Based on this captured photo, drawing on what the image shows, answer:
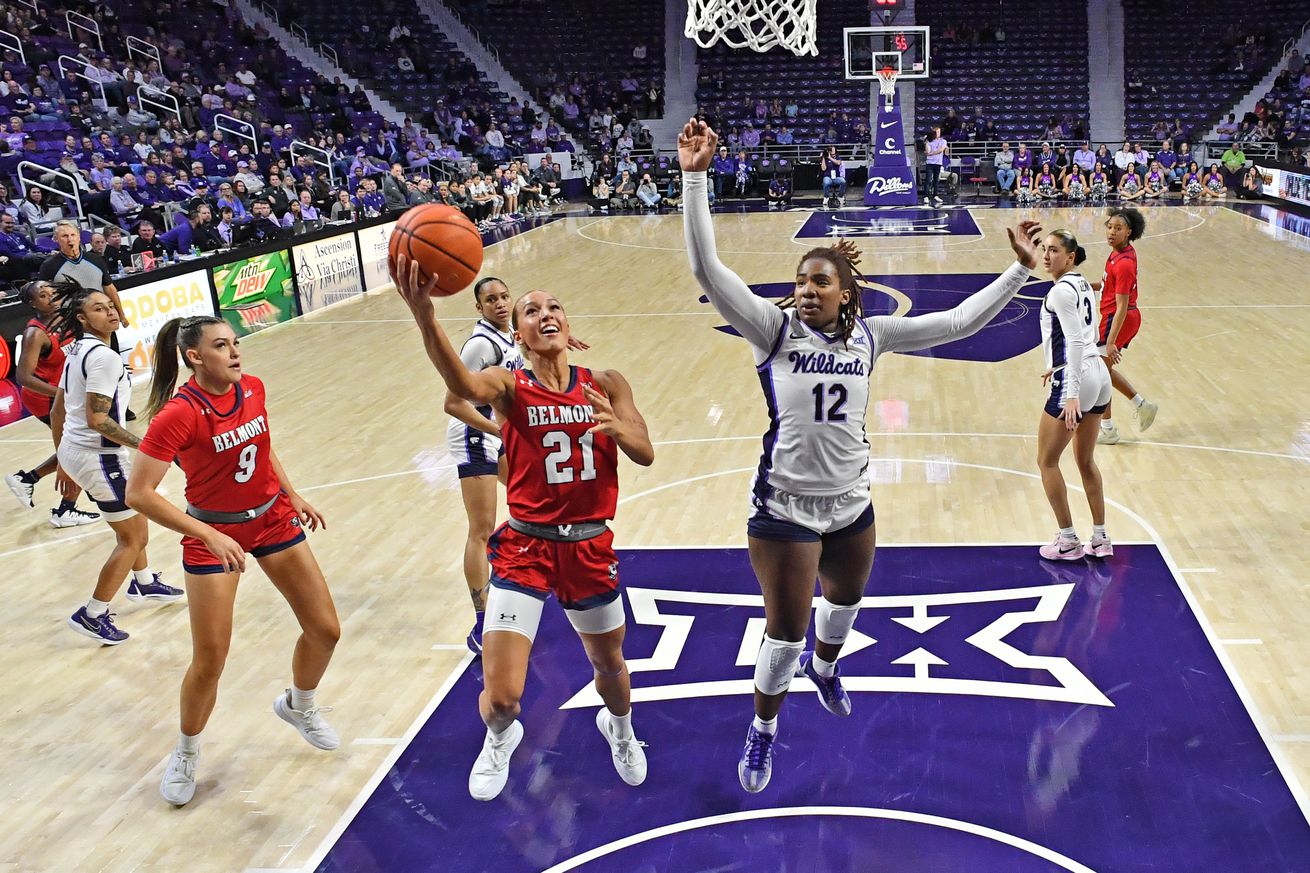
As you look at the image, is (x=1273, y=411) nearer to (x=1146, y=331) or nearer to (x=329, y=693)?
(x=1146, y=331)

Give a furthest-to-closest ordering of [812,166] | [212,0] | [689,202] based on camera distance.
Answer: [812,166] < [212,0] < [689,202]

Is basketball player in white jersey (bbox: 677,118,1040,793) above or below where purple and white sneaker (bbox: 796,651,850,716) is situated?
above

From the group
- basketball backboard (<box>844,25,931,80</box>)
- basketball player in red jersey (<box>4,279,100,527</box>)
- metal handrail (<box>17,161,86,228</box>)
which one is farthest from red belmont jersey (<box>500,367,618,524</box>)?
basketball backboard (<box>844,25,931,80</box>)

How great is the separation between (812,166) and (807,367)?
28918mm

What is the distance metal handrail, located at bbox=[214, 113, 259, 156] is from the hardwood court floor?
9.53 metres

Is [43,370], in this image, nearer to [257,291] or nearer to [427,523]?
[427,523]

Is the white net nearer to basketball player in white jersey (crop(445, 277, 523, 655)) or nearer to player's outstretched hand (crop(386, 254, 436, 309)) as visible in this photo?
basketball player in white jersey (crop(445, 277, 523, 655))

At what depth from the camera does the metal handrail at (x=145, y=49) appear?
80.6ft

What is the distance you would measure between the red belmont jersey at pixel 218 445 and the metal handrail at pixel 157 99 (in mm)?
19678

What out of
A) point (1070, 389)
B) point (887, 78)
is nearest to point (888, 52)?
point (887, 78)

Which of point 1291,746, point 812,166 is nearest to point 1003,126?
point 812,166

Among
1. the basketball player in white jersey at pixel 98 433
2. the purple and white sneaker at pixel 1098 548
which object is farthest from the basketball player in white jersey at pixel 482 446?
the purple and white sneaker at pixel 1098 548

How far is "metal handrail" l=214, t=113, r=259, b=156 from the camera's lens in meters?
23.0

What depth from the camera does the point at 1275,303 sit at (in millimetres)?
13953
